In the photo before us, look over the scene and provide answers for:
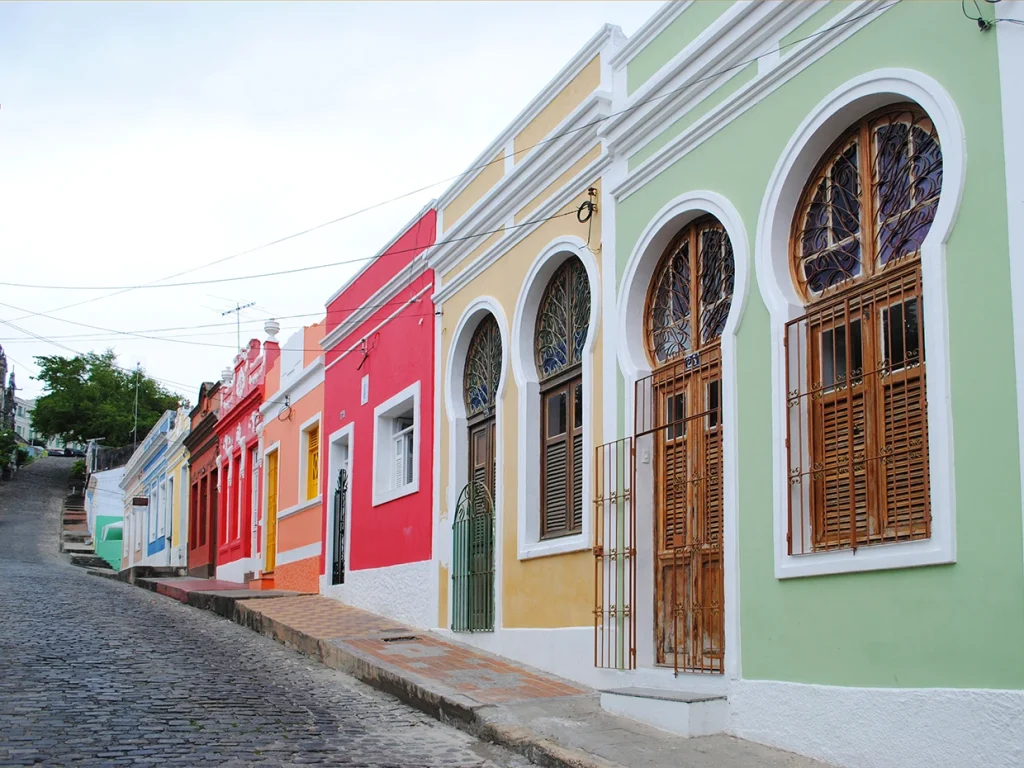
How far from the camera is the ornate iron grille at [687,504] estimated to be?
818 cm

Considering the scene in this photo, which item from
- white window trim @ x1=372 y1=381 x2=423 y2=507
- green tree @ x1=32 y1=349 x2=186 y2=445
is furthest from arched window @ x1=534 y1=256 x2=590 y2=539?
green tree @ x1=32 y1=349 x2=186 y2=445

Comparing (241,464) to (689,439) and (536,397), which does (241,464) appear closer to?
(536,397)

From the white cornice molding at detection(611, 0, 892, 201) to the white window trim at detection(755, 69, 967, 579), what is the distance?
1.19 ft

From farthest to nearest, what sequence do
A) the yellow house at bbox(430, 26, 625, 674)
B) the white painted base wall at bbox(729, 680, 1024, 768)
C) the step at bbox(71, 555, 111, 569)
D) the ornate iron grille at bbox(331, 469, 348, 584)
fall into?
the step at bbox(71, 555, 111, 569), the ornate iron grille at bbox(331, 469, 348, 584), the yellow house at bbox(430, 26, 625, 674), the white painted base wall at bbox(729, 680, 1024, 768)

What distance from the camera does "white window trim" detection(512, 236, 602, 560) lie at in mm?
9812

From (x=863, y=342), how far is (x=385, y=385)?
8.88 m

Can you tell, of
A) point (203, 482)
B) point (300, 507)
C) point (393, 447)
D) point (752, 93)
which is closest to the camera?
point (752, 93)

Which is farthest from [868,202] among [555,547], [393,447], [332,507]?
[332,507]

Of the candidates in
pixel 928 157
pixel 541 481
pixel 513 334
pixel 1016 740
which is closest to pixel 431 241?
pixel 513 334

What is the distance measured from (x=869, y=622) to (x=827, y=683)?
51cm

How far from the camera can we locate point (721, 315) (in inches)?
335

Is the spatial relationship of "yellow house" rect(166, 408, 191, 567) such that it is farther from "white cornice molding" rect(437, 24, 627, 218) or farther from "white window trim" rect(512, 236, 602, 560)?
"white window trim" rect(512, 236, 602, 560)

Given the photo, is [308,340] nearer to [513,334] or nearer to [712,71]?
[513,334]

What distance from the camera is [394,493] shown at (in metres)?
14.3
